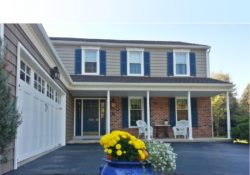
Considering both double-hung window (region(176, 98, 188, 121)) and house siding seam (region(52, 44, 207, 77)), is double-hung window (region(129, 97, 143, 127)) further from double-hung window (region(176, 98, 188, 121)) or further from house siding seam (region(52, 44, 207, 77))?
double-hung window (region(176, 98, 188, 121))

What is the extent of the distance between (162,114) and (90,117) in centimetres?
358

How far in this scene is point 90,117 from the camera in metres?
15.6

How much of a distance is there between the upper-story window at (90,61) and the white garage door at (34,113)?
5.29 meters

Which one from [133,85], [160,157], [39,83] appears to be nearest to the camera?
[160,157]

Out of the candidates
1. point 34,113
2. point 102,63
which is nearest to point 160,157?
point 34,113

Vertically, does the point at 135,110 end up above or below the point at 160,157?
above

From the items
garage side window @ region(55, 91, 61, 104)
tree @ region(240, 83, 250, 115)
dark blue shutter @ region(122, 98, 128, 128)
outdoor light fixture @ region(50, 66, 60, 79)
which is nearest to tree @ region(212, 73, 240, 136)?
tree @ region(240, 83, 250, 115)

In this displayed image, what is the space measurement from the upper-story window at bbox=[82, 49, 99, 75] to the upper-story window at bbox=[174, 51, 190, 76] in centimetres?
397

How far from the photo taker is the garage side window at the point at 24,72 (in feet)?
19.2

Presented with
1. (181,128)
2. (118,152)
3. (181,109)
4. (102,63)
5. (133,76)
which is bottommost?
(181,128)

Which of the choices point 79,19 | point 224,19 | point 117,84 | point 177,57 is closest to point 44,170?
point 79,19

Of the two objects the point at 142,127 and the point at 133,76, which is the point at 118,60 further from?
the point at 142,127

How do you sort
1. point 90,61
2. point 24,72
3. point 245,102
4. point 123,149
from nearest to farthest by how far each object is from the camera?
point 123,149, point 24,72, point 90,61, point 245,102

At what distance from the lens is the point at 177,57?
52.4ft
